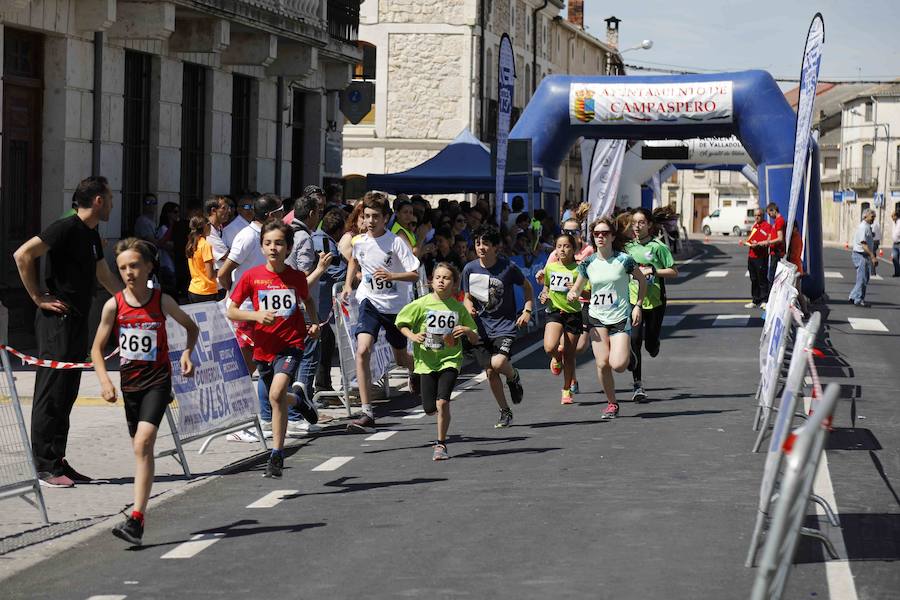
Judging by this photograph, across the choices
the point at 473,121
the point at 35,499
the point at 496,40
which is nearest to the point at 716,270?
the point at 473,121

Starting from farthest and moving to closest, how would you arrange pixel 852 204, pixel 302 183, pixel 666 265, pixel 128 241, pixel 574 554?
pixel 852 204 < pixel 302 183 < pixel 666 265 < pixel 128 241 < pixel 574 554

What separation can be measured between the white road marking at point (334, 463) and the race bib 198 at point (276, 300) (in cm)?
Answer: 105

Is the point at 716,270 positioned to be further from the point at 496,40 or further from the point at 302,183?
the point at 302,183

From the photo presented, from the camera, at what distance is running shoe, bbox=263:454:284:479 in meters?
9.57

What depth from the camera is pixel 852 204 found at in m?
104

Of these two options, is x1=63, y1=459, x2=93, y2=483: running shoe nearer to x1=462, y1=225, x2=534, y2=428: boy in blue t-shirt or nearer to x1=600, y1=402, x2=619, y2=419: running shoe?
x1=462, y1=225, x2=534, y2=428: boy in blue t-shirt

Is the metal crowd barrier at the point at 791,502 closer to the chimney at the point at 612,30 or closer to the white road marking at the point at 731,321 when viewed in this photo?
the white road marking at the point at 731,321

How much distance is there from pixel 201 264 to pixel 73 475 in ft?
18.1

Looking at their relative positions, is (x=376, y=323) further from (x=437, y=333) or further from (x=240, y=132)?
(x=240, y=132)

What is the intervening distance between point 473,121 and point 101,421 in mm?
38922

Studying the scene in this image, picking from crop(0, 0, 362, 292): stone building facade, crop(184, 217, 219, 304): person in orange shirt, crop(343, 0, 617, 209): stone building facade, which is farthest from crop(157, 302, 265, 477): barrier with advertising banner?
crop(343, 0, 617, 209): stone building facade

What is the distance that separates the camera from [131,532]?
746cm

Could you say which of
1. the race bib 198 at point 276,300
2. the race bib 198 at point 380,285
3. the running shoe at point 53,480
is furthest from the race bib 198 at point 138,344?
the race bib 198 at point 380,285

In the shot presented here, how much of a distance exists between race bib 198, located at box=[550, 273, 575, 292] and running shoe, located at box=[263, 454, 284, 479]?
14.9 ft
